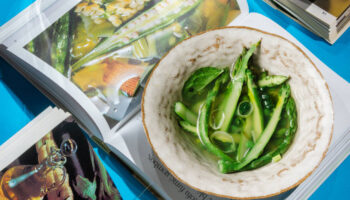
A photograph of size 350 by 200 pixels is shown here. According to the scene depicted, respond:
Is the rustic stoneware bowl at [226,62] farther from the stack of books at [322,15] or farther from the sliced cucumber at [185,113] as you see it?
the stack of books at [322,15]

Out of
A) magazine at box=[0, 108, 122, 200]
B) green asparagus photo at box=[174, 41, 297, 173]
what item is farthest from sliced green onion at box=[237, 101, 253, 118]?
magazine at box=[0, 108, 122, 200]

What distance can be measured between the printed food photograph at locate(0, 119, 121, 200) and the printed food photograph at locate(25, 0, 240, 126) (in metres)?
0.08

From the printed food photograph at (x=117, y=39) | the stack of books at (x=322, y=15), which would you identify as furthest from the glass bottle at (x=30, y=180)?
the stack of books at (x=322, y=15)

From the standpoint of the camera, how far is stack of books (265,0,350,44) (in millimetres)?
578

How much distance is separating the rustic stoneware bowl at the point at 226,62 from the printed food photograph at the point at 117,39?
0.45ft

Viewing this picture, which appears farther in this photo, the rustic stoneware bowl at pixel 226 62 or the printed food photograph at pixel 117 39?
the printed food photograph at pixel 117 39

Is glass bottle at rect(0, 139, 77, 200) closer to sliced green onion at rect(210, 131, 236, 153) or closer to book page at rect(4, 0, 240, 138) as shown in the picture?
book page at rect(4, 0, 240, 138)

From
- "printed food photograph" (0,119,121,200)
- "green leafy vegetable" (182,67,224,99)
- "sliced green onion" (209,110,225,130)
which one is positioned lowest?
"printed food photograph" (0,119,121,200)

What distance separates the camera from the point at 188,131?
47cm

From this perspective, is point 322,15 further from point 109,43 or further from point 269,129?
point 109,43

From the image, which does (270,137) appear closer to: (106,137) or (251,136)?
(251,136)

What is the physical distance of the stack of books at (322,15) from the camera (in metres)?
0.58

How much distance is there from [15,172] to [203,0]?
1.48ft

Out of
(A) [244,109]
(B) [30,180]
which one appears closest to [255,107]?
(A) [244,109]
